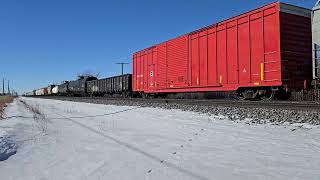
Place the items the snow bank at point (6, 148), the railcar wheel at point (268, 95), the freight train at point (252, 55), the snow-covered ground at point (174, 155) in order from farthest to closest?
1. the railcar wheel at point (268, 95)
2. the freight train at point (252, 55)
3. the snow bank at point (6, 148)
4. the snow-covered ground at point (174, 155)

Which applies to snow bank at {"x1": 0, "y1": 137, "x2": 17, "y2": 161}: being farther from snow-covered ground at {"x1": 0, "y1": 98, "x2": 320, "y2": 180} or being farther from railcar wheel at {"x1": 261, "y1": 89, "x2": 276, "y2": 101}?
railcar wheel at {"x1": 261, "y1": 89, "x2": 276, "y2": 101}

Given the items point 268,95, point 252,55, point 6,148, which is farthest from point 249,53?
point 6,148

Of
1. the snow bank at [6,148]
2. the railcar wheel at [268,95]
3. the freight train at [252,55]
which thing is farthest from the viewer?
the railcar wheel at [268,95]

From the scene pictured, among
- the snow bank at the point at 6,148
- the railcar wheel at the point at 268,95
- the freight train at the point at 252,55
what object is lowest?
the snow bank at the point at 6,148

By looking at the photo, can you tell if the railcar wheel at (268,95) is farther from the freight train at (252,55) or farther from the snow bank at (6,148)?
the snow bank at (6,148)

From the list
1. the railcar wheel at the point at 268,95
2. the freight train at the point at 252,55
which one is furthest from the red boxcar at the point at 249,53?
the railcar wheel at the point at 268,95

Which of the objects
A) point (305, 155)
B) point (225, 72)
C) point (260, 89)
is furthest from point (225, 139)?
point (225, 72)

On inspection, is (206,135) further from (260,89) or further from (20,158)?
(260,89)

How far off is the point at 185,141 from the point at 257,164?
7.40 ft

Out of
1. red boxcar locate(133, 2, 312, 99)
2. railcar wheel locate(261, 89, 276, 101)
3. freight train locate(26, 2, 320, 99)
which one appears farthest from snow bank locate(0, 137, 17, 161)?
railcar wheel locate(261, 89, 276, 101)

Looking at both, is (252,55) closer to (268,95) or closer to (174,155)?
(268,95)

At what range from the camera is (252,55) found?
14.7 meters

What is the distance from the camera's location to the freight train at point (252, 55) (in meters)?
13.4

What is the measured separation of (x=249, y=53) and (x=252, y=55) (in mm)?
Answer: 204
